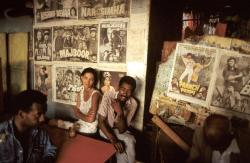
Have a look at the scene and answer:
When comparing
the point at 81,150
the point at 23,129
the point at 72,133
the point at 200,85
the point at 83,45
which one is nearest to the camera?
the point at 23,129

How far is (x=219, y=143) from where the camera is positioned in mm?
3428

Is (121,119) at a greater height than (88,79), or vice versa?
(88,79)

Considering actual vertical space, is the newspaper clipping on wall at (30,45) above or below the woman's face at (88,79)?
above

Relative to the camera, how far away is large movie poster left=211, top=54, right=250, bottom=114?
3736 mm

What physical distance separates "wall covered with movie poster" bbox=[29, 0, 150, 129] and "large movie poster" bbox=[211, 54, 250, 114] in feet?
4.40

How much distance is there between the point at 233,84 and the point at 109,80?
7.62 feet

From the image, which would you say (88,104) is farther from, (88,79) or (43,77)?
(43,77)

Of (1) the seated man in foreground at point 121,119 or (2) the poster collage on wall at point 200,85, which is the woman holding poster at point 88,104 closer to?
(1) the seated man in foreground at point 121,119

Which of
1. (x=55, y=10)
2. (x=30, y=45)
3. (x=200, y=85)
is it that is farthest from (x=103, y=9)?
(x=30, y=45)

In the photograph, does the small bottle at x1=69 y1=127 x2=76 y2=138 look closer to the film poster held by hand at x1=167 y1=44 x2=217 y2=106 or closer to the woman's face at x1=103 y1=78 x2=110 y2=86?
the woman's face at x1=103 y1=78 x2=110 y2=86

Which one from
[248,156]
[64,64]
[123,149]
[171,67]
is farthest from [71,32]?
[248,156]

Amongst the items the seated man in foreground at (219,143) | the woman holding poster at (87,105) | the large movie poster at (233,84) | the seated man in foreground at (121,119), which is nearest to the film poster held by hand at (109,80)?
the woman holding poster at (87,105)

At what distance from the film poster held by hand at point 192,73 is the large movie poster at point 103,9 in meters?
1.34

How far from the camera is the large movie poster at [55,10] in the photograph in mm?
5422
